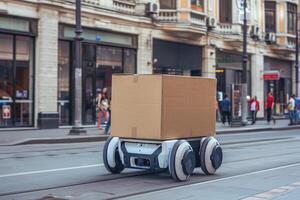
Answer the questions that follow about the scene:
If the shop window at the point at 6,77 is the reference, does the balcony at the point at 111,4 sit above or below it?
above

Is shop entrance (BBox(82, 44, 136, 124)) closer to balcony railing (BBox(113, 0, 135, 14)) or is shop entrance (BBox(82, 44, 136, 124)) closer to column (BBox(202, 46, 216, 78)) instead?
balcony railing (BBox(113, 0, 135, 14))

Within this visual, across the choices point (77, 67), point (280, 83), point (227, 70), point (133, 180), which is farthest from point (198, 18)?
point (133, 180)

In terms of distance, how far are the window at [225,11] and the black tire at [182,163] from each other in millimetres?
28126

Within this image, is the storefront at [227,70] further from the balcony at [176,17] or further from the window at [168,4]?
the window at [168,4]

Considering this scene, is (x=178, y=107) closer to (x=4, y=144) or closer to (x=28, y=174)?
(x=28, y=174)

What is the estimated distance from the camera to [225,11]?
37.8 meters

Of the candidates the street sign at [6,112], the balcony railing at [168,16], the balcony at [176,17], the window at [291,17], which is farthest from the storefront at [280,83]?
the street sign at [6,112]

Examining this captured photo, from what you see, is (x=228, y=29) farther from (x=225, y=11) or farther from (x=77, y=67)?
(x=77, y=67)

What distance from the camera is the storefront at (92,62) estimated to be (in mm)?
26078

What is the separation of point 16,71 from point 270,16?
25.5 meters

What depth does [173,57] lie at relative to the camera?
32625mm

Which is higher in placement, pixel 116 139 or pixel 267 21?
pixel 267 21

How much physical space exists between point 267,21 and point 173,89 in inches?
1374

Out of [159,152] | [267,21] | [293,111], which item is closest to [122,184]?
[159,152]
